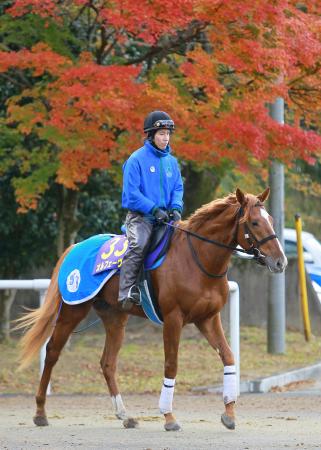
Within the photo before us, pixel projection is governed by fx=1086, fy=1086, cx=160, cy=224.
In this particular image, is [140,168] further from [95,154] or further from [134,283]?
[95,154]

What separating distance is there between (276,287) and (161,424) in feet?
25.5

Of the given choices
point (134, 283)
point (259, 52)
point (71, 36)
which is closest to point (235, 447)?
point (134, 283)

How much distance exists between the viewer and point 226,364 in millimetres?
9359

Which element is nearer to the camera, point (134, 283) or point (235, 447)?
point (235, 447)

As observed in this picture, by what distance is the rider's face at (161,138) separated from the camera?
9.61 meters

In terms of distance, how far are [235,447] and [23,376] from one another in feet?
22.7

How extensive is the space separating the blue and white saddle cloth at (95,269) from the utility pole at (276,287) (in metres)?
6.86

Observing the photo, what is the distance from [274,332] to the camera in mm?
17500

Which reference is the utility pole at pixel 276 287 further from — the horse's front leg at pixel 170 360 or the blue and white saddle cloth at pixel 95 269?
the horse's front leg at pixel 170 360

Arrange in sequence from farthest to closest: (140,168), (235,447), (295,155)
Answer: (295,155), (140,168), (235,447)

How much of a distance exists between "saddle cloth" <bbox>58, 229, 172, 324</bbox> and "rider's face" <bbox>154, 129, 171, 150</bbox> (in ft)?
2.53

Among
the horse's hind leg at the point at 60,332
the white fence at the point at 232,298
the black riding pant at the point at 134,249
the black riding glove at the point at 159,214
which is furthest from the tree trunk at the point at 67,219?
the black riding glove at the point at 159,214

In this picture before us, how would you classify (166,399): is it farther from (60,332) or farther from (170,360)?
(60,332)

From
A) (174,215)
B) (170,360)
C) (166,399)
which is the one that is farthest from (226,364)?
(174,215)
